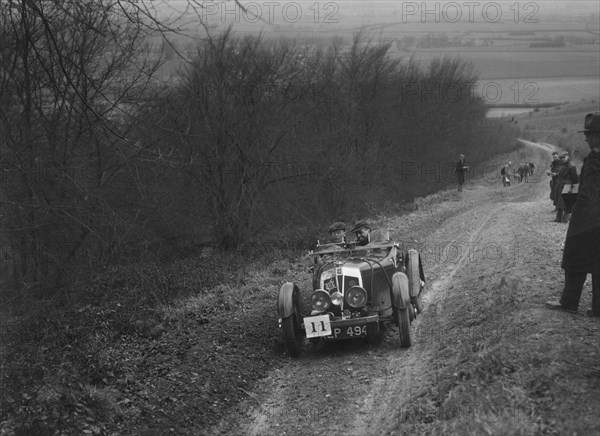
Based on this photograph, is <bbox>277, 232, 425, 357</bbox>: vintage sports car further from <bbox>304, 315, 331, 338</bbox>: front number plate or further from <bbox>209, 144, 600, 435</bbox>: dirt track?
<bbox>209, 144, 600, 435</bbox>: dirt track

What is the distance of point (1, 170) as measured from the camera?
547 inches

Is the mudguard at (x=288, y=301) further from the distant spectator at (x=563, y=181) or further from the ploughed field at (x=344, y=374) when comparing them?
the distant spectator at (x=563, y=181)

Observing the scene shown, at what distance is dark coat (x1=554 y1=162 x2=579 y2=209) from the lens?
19.7 m

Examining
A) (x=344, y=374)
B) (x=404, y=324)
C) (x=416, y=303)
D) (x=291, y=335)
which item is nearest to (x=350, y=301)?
(x=404, y=324)

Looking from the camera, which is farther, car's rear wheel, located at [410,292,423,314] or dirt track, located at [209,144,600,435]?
car's rear wheel, located at [410,292,423,314]

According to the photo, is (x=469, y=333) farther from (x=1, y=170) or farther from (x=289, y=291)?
(x=1, y=170)

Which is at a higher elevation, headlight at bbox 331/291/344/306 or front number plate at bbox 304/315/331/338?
headlight at bbox 331/291/344/306

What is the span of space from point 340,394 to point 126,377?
2.76 metres

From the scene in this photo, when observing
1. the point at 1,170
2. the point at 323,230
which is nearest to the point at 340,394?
the point at 1,170

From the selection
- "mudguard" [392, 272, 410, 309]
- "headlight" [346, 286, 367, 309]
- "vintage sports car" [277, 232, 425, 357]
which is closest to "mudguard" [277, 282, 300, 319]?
"vintage sports car" [277, 232, 425, 357]

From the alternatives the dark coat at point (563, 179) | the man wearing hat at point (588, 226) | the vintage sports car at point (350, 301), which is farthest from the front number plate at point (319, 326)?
the dark coat at point (563, 179)

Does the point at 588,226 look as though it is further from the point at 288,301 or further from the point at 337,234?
the point at 337,234

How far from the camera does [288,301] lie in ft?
31.5

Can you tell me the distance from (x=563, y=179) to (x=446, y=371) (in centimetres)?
1526
